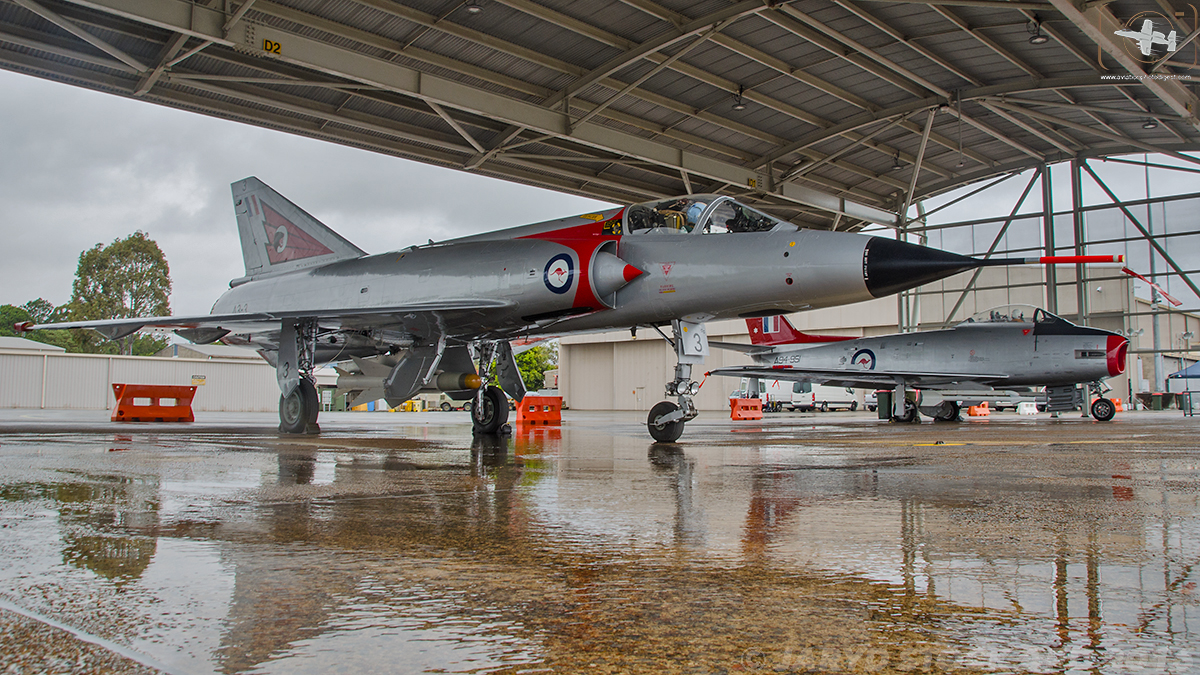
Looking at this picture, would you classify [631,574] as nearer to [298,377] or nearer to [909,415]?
[298,377]

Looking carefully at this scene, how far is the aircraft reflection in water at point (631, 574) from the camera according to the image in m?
1.20

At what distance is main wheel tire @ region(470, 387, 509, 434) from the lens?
10.2 metres

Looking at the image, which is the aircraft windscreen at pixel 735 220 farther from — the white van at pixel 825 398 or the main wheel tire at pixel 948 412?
the white van at pixel 825 398

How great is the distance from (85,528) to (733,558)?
2002mm

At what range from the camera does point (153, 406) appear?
1703 centimetres

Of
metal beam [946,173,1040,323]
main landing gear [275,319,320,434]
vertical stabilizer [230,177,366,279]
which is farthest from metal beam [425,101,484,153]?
metal beam [946,173,1040,323]

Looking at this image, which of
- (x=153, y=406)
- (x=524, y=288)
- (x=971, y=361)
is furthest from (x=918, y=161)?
(x=153, y=406)

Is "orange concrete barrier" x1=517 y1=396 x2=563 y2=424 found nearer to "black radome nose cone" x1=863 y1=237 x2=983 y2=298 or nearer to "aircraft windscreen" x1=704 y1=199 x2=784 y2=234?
"aircraft windscreen" x1=704 y1=199 x2=784 y2=234

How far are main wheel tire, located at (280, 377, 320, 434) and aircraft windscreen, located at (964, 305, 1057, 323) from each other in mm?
14957

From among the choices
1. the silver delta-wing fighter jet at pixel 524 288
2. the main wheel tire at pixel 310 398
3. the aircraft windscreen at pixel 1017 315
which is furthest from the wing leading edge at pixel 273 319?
the aircraft windscreen at pixel 1017 315

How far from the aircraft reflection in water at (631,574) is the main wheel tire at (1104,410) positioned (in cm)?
1735

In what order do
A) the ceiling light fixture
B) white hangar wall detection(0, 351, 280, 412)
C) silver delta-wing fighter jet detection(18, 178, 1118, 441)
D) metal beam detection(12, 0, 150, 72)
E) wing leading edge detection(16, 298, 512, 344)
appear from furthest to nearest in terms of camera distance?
white hangar wall detection(0, 351, 280, 412) < the ceiling light fixture < metal beam detection(12, 0, 150, 72) < wing leading edge detection(16, 298, 512, 344) < silver delta-wing fighter jet detection(18, 178, 1118, 441)

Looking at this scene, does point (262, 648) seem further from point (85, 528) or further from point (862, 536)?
point (862, 536)

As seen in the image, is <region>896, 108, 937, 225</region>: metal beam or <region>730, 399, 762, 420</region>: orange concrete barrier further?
<region>730, 399, 762, 420</region>: orange concrete barrier
